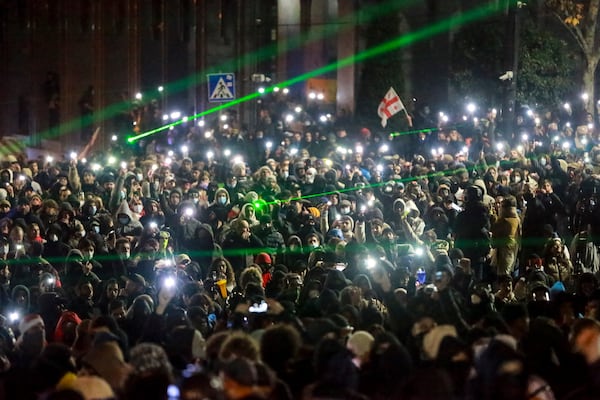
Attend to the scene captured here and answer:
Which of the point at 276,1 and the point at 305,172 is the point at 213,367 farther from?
the point at 276,1

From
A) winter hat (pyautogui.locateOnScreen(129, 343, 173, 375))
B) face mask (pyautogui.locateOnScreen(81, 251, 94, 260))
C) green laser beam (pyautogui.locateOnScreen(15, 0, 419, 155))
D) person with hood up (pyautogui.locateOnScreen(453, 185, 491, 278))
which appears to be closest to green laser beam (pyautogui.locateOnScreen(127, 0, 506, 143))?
green laser beam (pyautogui.locateOnScreen(15, 0, 419, 155))

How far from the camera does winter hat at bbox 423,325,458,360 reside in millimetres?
8658

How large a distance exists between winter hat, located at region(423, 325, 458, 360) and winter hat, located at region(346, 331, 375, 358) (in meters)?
0.43

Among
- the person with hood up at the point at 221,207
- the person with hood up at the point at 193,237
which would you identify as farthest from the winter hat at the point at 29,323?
the person with hood up at the point at 221,207

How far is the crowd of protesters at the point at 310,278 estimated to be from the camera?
25.9 feet

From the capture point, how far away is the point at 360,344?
28.5ft

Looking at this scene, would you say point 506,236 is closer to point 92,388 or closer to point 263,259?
point 263,259

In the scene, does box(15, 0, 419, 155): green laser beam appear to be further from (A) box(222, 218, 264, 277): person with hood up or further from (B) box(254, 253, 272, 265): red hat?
(B) box(254, 253, 272, 265): red hat

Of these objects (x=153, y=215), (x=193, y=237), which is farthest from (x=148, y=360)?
(x=153, y=215)

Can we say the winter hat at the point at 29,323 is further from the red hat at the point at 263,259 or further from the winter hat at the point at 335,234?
the winter hat at the point at 335,234

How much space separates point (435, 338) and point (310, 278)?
3815 millimetres

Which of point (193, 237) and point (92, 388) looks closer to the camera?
point (92, 388)

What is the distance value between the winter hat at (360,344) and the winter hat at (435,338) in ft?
1.41

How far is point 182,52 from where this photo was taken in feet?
146
